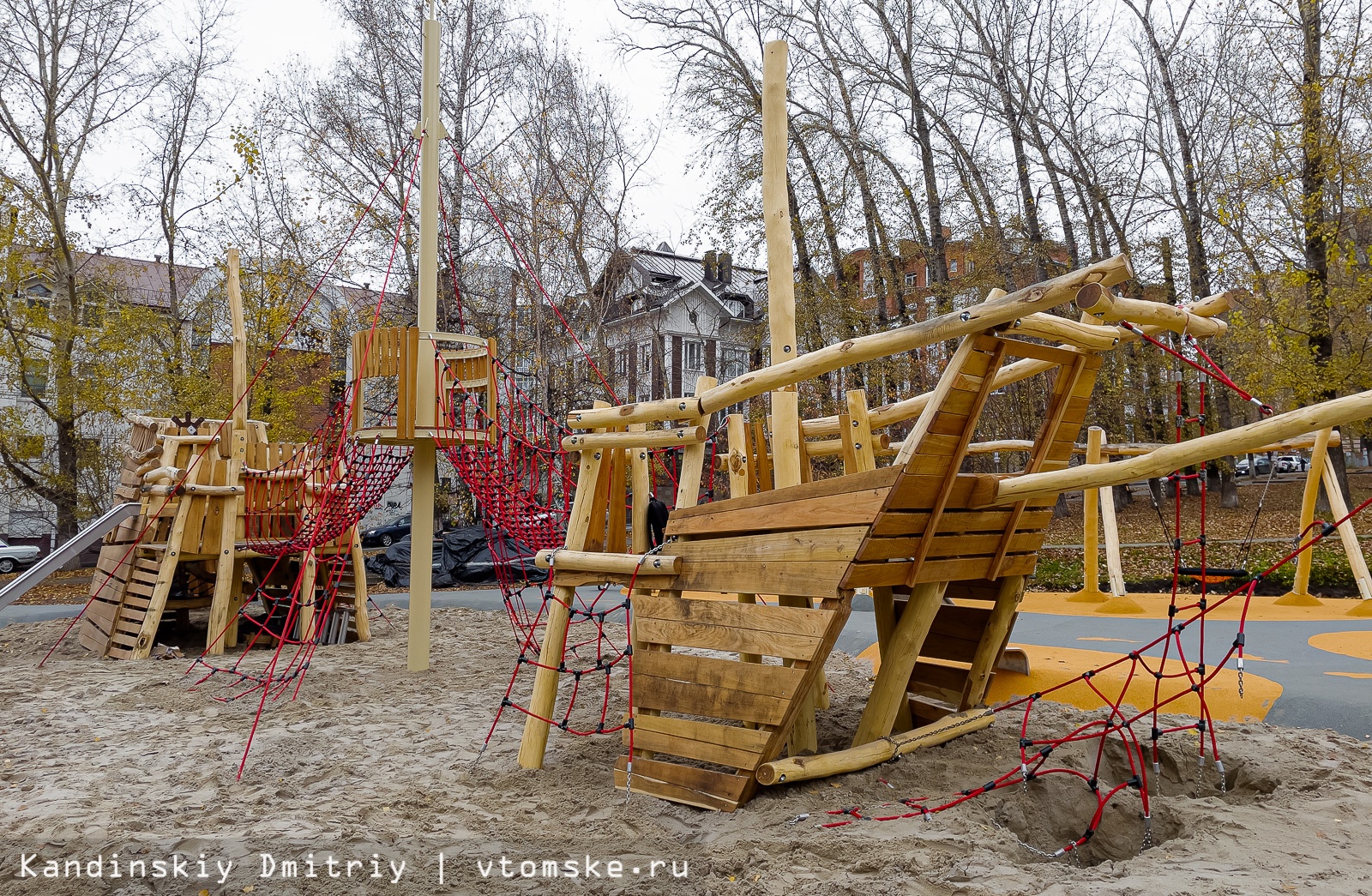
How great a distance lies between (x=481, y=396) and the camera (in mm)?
6652

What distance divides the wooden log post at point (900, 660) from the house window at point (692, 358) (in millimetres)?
19583

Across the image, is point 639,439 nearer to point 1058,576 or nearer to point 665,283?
point 1058,576

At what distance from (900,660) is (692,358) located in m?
22.1

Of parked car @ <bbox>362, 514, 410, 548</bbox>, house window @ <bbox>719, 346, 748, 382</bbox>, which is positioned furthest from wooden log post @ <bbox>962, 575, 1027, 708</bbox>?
parked car @ <bbox>362, 514, 410, 548</bbox>

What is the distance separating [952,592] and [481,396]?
3.81 meters

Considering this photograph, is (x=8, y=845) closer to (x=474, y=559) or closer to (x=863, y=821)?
(x=863, y=821)

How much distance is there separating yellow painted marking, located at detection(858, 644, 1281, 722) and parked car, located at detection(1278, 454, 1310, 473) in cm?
3140

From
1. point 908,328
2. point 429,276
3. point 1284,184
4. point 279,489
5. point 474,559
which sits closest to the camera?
point 908,328

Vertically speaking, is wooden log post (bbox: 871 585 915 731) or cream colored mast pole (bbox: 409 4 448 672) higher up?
cream colored mast pole (bbox: 409 4 448 672)

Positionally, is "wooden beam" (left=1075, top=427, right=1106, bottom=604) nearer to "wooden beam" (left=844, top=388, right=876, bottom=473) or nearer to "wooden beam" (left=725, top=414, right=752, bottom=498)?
"wooden beam" (left=844, top=388, right=876, bottom=473)

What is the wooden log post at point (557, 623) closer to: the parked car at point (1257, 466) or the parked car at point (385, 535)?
the parked car at point (385, 535)

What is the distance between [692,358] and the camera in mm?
25500

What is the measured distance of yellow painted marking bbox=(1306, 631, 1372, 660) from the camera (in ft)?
17.1

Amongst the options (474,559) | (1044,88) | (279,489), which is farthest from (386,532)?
(1044,88)
